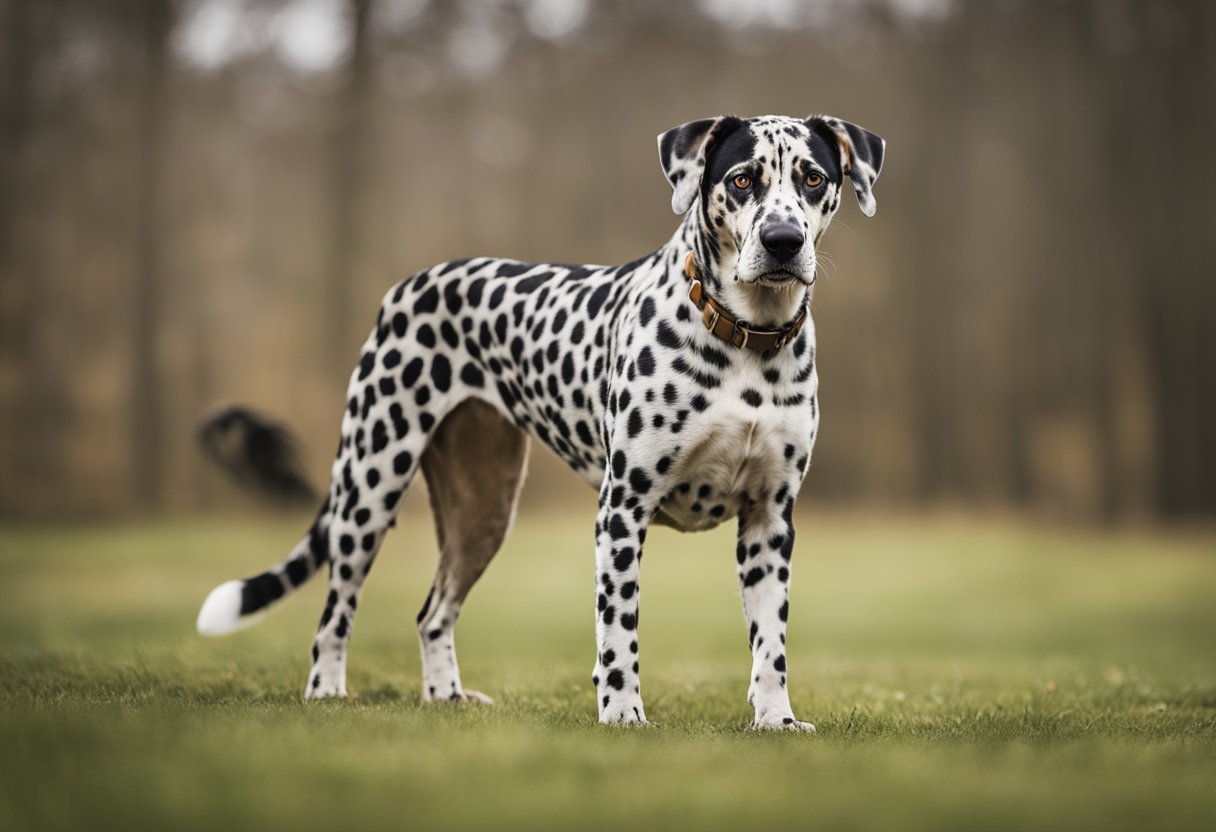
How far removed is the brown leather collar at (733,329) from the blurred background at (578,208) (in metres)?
16.3

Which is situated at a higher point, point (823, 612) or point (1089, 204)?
point (1089, 204)

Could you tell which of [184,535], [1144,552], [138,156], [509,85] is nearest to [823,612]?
[1144,552]

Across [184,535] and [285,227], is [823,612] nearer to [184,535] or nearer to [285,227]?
[184,535]

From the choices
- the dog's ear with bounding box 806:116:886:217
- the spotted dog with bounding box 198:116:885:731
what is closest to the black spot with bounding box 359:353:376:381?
the spotted dog with bounding box 198:116:885:731

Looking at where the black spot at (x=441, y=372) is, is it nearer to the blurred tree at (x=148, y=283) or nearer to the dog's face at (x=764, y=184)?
the dog's face at (x=764, y=184)

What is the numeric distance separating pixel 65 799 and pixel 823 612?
12349mm

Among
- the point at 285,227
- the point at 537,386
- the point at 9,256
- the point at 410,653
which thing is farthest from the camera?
the point at 285,227

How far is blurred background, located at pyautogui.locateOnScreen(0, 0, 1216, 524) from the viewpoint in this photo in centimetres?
2127

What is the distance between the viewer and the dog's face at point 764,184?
15.6 ft

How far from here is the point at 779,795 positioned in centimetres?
353

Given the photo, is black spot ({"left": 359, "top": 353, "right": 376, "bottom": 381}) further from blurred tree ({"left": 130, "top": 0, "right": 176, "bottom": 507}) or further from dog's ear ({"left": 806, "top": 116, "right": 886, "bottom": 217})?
blurred tree ({"left": 130, "top": 0, "right": 176, "bottom": 507})

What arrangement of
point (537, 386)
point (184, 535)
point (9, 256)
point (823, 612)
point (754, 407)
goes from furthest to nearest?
point (9, 256)
point (184, 535)
point (823, 612)
point (537, 386)
point (754, 407)

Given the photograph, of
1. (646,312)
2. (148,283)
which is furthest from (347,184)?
(646,312)

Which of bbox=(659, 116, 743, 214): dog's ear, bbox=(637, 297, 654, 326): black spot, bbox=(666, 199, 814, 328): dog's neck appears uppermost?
bbox=(659, 116, 743, 214): dog's ear
